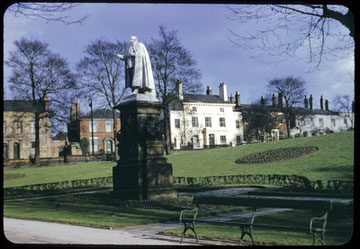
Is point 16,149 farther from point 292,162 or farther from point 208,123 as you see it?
point 292,162

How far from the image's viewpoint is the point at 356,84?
6789 millimetres

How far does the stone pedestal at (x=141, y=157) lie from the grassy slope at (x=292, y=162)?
31.5 feet

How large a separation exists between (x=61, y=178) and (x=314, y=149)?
1821 centimetres

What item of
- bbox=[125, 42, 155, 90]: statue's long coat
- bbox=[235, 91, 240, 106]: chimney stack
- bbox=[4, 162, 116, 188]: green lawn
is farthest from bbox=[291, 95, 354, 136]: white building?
bbox=[125, 42, 155, 90]: statue's long coat

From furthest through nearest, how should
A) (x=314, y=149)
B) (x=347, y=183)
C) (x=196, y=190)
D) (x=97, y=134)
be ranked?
1. (x=97, y=134)
2. (x=314, y=149)
3. (x=196, y=190)
4. (x=347, y=183)

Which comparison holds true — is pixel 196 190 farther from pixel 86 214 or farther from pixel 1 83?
pixel 1 83

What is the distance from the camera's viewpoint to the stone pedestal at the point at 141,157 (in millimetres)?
14391

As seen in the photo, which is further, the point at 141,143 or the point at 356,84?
the point at 141,143

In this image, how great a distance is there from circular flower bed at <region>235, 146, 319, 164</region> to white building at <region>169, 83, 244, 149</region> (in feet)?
89.5

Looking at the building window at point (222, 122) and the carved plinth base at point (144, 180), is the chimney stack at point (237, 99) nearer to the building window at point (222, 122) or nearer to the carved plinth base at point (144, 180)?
the building window at point (222, 122)

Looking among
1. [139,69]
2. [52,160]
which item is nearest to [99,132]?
[52,160]

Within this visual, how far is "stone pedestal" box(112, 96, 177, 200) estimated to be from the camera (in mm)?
14391

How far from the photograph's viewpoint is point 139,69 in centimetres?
1533

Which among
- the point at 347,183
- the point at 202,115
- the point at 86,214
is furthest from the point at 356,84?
the point at 202,115
